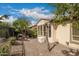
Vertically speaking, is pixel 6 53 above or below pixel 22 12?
→ below

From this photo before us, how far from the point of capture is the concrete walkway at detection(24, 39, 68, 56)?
17.6 ft

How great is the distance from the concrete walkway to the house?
0.08m

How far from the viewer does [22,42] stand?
5.40 metres

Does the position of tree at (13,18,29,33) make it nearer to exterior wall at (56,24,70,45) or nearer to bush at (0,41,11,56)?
bush at (0,41,11,56)

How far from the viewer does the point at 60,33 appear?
538 centimetres

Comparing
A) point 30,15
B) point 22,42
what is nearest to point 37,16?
point 30,15

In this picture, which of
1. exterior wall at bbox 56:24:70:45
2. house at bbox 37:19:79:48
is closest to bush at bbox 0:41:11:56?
house at bbox 37:19:79:48

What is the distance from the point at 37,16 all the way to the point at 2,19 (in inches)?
20.6

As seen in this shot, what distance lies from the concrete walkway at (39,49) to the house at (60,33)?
0.25ft

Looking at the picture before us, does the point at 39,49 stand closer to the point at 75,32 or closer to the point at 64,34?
the point at 64,34

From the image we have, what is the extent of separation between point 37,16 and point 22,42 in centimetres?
45

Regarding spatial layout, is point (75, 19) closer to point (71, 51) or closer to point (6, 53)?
point (71, 51)

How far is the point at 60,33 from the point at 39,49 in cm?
40

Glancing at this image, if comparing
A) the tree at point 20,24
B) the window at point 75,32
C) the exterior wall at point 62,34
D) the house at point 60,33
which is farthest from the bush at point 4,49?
the window at point 75,32
